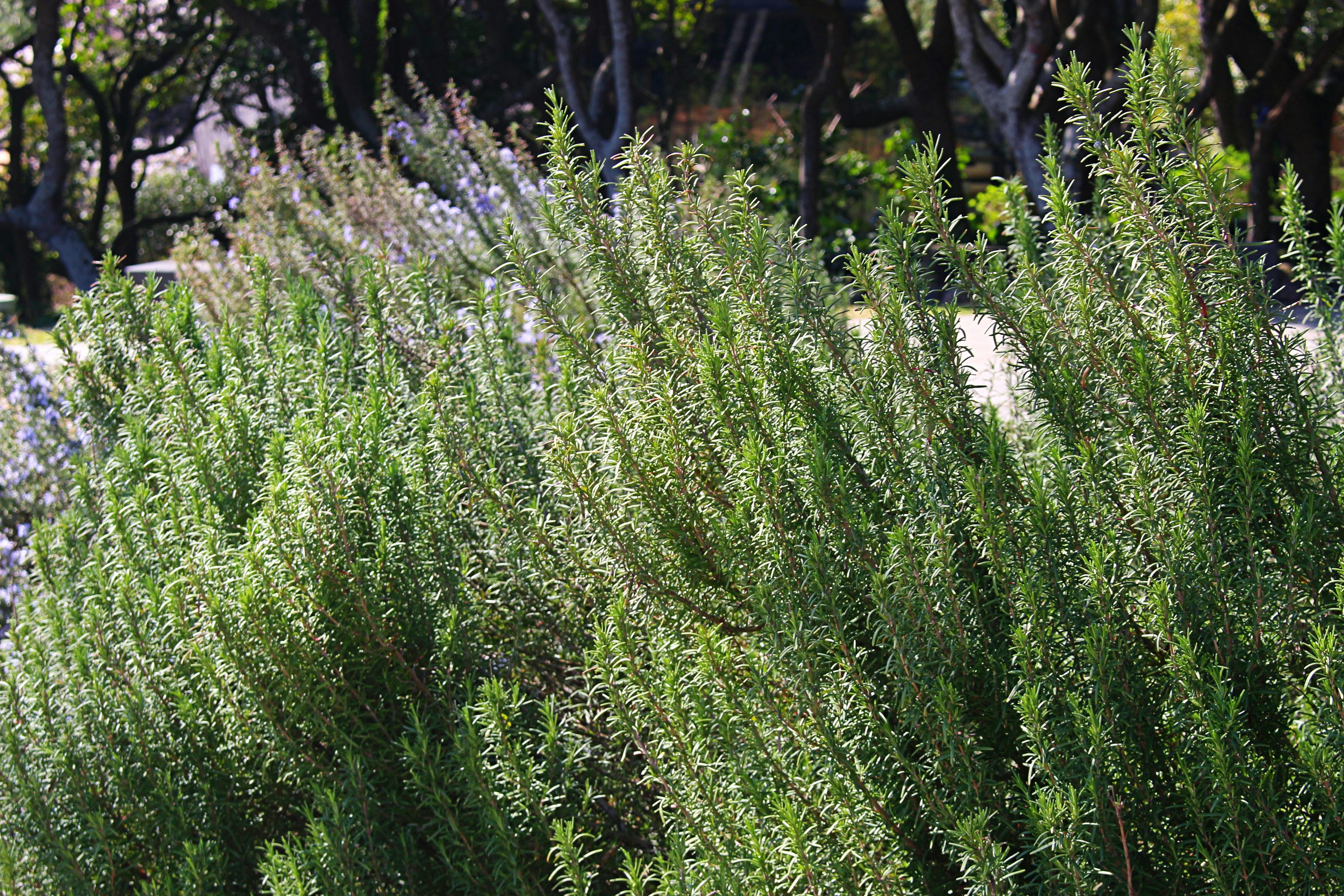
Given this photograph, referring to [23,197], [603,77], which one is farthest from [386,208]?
[23,197]

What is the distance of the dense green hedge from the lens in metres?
1.35

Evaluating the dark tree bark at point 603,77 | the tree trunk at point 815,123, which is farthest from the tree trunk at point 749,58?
the tree trunk at point 815,123

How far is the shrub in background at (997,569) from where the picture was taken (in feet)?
4.23

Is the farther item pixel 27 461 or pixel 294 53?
pixel 294 53

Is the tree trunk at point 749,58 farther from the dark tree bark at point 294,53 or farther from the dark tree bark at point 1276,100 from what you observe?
the dark tree bark at point 1276,100

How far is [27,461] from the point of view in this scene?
195 inches

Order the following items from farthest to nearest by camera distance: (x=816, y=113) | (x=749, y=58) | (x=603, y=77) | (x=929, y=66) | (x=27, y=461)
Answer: (x=749, y=58) < (x=929, y=66) < (x=603, y=77) < (x=816, y=113) < (x=27, y=461)

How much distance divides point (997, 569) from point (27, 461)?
4841 mm

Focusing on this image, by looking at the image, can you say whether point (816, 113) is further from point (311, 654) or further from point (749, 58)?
point (311, 654)

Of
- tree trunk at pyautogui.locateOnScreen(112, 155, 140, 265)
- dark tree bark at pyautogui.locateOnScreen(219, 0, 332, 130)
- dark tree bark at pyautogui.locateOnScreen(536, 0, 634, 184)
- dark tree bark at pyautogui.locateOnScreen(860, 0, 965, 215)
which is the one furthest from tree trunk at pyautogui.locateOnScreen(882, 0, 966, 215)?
tree trunk at pyautogui.locateOnScreen(112, 155, 140, 265)

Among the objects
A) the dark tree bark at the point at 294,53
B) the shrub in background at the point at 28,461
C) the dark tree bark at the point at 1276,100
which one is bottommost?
the dark tree bark at the point at 1276,100

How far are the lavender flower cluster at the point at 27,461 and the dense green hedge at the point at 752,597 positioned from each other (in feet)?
8.56

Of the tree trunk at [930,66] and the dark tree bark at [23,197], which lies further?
the dark tree bark at [23,197]

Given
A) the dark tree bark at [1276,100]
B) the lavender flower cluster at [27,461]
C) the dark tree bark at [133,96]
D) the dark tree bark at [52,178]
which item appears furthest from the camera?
the dark tree bark at [133,96]
